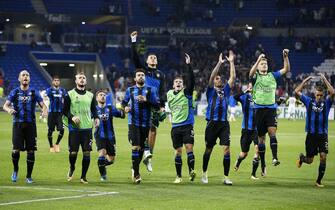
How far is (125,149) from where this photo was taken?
2819 cm

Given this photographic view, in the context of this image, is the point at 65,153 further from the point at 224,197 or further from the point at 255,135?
the point at 224,197

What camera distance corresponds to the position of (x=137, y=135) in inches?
696

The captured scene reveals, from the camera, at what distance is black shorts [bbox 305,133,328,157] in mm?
17672

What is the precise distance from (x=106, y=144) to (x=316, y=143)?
15.4ft

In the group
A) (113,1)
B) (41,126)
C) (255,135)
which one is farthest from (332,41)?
(255,135)

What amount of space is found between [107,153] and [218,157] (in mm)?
7169

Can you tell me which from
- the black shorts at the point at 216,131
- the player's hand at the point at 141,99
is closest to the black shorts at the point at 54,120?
the player's hand at the point at 141,99

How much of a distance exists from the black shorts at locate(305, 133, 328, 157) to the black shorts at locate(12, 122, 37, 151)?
19.5 ft

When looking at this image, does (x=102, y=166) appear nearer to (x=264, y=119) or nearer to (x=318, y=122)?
(x=264, y=119)

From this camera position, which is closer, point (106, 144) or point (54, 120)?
point (106, 144)

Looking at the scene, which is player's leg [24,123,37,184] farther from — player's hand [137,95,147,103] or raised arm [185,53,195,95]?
raised arm [185,53,195,95]

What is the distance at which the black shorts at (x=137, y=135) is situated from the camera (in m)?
17.6

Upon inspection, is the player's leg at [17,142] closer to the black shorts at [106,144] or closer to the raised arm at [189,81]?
the black shorts at [106,144]

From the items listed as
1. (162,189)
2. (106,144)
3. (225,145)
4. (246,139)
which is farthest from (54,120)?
(162,189)
